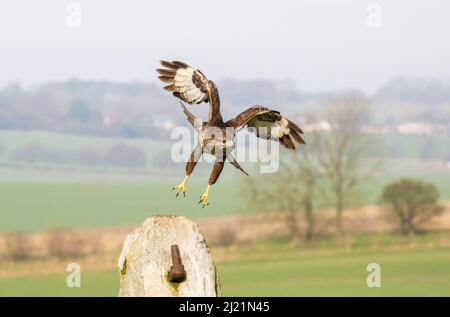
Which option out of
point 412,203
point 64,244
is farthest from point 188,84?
point 412,203

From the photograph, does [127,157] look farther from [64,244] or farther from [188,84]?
[188,84]

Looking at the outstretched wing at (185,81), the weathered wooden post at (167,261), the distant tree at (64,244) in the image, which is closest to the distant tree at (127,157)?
the distant tree at (64,244)

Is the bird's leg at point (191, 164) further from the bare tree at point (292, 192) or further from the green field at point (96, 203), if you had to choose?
the bare tree at point (292, 192)

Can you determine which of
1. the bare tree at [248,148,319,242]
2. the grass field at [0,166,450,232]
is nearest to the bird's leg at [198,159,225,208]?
the grass field at [0,166,450,232]

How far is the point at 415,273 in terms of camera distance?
47750 mm

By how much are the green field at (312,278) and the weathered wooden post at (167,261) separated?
3058 cm

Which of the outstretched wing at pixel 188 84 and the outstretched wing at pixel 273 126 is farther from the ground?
the outstretched wing at pixel 188 84

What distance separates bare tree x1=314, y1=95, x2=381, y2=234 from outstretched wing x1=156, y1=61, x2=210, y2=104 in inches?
1886

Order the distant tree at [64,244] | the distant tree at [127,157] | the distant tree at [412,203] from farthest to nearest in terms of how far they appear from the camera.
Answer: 1. the distant tree at [127,157]
2. the distant tree at [412,203]
3. the distant tree at [64,244]

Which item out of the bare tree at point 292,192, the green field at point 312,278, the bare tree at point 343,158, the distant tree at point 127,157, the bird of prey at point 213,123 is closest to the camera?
the bird of prey at point 213,123

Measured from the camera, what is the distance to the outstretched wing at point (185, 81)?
11.9 metres

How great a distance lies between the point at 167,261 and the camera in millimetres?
8766
